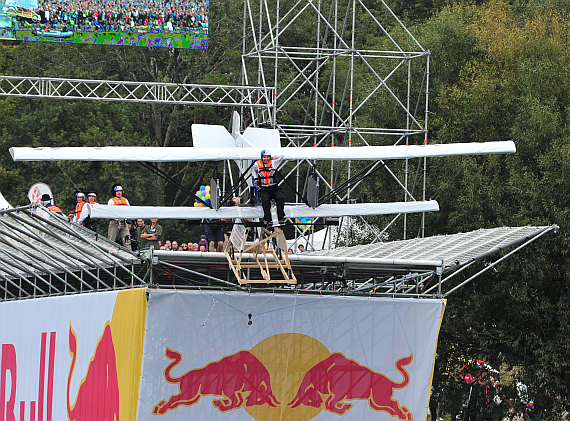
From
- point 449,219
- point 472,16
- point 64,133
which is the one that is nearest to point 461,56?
point 472,16

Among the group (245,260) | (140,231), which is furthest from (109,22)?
(245,260)

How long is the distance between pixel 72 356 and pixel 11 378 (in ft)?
15.0

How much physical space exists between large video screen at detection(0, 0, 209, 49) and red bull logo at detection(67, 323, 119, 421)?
13270 mm

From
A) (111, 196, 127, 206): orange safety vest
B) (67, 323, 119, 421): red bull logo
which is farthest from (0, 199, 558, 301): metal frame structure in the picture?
(111, 196, 127, 206): orange safety vest

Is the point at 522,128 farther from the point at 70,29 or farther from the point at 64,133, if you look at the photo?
the point at 64,133

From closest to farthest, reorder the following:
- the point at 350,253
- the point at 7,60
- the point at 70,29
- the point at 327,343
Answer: the point at 327,343, the point at 350,253, the point at 70,29, the point at 7,60

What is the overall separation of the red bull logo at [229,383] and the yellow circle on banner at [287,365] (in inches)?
4.6

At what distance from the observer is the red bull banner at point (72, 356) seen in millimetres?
15117

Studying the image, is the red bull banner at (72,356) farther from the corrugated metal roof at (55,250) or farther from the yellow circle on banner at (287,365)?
the yellow circle on banner at (287,365)

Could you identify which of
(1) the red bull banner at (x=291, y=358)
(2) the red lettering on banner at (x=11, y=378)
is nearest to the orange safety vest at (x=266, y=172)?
(1) the red bull banner at (x=291, y=358)

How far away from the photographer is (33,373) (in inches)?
806

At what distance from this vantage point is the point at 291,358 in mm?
16375

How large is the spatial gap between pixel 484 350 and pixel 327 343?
1040cm

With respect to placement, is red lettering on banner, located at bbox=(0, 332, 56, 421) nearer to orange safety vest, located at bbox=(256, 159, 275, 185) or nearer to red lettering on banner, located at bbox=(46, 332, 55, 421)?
red lettering on banner, located at bbox=(46, 332, 55, 421)
